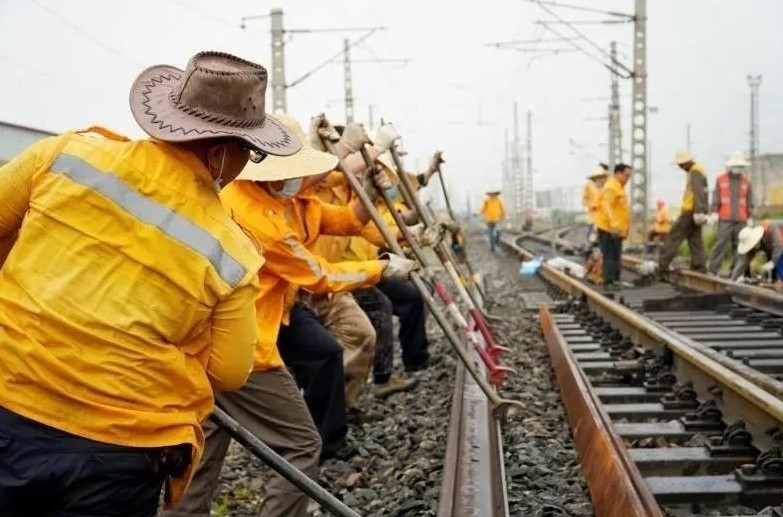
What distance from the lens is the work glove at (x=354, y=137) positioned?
17.4 feet

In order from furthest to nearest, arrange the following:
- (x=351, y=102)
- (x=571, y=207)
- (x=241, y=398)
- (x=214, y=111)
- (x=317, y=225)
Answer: (x=571, y=207), (x=351, y=102), (x=317, y=225), (x=241, y=398), (x=214, y=111)

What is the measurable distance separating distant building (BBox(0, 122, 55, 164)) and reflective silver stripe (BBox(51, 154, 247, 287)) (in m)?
9.01

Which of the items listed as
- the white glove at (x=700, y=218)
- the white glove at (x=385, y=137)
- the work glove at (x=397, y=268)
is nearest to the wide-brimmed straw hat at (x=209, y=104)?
the work glove at (x=397, y=268)

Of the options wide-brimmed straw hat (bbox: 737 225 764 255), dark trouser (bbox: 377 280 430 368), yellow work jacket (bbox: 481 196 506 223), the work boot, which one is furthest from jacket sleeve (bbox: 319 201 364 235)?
yellow work jacket (bbox: 481 196 506 223)

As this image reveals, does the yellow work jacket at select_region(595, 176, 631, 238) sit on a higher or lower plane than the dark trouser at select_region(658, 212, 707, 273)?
higher

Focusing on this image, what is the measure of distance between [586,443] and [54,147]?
312cm

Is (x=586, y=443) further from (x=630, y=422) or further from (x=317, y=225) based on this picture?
(x=317, y=225)

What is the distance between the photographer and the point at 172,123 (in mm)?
2281

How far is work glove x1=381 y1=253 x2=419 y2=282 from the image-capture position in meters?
4.79

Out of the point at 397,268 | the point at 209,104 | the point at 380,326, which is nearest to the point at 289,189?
the point at 397,268

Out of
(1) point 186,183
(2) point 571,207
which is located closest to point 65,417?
(1) point 186,183

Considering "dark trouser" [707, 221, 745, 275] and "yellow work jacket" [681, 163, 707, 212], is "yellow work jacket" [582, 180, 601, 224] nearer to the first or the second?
"yellow work jacket" [681, 163, 707, 212]

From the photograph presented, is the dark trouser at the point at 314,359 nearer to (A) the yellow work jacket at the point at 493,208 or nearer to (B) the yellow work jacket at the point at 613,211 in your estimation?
(B) the yellow work jacket at the point at 613,211

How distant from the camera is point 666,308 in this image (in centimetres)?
922
